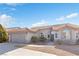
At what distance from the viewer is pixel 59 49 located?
5.79 m

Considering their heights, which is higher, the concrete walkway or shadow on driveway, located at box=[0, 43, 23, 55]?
shadow on driveway, located at box=[0, 43, 23, 55]

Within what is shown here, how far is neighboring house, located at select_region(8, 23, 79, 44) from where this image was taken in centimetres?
579

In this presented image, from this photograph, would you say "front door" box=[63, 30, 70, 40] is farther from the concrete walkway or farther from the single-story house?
the single-story house

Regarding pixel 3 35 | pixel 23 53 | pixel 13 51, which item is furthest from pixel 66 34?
pixel 3 35

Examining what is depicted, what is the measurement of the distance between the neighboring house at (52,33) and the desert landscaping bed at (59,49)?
3.9 inches

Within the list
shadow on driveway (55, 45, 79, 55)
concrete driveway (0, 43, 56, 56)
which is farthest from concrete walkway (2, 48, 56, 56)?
shadow on driveway (55, 45, 79, 55)

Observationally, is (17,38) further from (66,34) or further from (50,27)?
(66,34)

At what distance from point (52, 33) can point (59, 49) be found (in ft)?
0.98

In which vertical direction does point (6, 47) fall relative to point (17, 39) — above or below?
below

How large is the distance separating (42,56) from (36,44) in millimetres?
233

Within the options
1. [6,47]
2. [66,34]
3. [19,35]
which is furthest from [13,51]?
[66,34]

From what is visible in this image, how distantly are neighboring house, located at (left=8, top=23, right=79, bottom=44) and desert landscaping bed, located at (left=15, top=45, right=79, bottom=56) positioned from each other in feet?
0.33

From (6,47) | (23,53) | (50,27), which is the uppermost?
(50,27)

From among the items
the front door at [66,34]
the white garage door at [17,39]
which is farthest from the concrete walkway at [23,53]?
the front door at [66,34]
